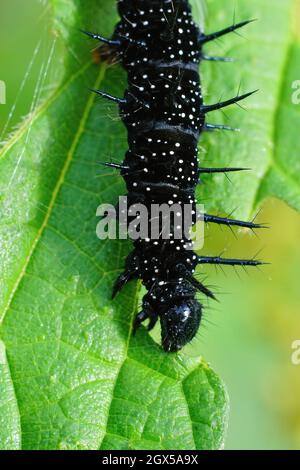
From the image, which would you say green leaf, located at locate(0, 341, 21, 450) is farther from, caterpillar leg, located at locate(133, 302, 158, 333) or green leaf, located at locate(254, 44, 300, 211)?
green leaf, located at locate(254, 44, 300, 211)

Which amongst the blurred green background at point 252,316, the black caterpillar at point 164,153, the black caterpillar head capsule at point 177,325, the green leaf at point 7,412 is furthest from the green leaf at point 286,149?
the green leaf at point 7,412

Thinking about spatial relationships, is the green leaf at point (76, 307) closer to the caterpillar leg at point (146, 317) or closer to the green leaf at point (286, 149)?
the caterpillar leg at point (146, 317)

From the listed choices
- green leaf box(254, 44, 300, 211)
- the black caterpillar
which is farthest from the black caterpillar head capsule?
green leaf box(254, 44, 300, 211)

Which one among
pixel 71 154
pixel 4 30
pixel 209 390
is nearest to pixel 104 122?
pixel 71 154

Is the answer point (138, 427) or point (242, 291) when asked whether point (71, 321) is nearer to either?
point (138, 427)

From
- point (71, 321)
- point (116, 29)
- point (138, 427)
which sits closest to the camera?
point (138, 427)
